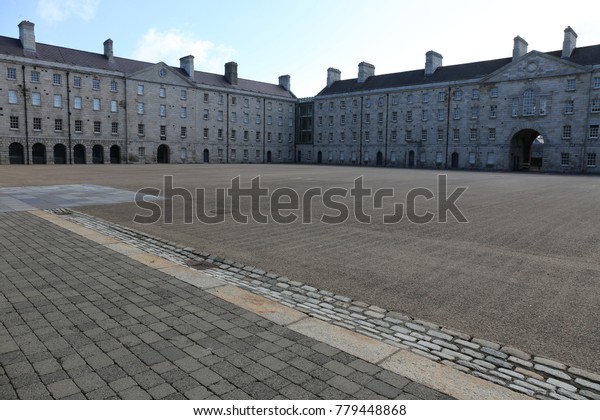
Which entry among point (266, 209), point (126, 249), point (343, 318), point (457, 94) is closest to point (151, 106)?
point (457, 94)

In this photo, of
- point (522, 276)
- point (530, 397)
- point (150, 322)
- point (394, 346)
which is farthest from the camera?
point (522, 276)

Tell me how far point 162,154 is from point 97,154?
10382mm

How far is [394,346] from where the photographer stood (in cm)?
445

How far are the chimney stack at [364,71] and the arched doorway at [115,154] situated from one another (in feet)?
138

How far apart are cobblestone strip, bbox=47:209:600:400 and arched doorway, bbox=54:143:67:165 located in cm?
5904

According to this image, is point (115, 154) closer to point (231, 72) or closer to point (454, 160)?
point (231, 72)

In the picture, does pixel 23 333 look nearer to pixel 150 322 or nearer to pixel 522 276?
pixel 150 322

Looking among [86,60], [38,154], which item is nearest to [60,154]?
[38,154]

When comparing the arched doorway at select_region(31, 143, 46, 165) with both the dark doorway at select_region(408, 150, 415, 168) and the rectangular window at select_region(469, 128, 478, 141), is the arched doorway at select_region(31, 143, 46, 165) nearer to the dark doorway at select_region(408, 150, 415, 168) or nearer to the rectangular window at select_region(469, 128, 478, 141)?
the dark doorway at select_region(408, 150, 415, 168)

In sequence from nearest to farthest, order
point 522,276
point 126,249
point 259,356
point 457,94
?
point 259,356 → point 522,276 → point 126,249 → point 457,94

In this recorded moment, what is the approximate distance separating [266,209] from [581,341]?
10.8 meters

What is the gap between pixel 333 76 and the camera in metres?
85.3

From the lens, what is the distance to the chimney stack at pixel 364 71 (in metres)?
78.2

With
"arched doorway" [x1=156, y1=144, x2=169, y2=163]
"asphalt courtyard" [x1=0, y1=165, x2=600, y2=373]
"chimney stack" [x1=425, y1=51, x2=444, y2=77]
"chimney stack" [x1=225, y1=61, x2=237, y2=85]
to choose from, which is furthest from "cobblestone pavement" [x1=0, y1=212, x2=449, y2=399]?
"chimney stack" [x1=225, y1=61, x2=237, y2=85]
